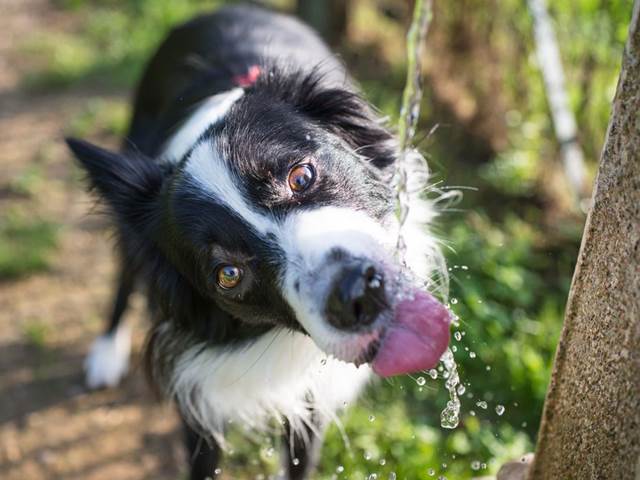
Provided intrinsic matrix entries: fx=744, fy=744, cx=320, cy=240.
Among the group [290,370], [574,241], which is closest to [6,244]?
[290,370]

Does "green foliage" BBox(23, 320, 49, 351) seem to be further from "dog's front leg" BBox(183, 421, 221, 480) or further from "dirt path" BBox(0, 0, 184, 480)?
"dog's front leg" BBox(183, 421, 221, 480)

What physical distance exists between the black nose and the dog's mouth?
0.20 feet

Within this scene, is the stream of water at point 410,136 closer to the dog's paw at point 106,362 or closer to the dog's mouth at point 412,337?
the dog's mouth at point 412,337

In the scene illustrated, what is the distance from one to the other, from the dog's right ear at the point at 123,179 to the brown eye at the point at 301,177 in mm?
629

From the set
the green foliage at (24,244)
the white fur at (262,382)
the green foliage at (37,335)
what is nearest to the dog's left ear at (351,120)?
the white fur at (262,382)

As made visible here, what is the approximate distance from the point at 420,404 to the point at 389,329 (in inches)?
65.1

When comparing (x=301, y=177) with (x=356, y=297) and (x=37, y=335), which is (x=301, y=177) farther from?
(x=37, y=335)

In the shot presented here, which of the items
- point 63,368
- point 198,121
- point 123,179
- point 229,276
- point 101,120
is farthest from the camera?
point 101,120

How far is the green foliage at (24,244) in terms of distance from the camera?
15.0ft

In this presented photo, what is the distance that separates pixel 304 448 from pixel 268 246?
3.99 feet

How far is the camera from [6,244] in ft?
15.6

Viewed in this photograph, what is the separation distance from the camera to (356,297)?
1.94 metres

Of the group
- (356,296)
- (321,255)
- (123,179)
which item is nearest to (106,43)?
(123,179)

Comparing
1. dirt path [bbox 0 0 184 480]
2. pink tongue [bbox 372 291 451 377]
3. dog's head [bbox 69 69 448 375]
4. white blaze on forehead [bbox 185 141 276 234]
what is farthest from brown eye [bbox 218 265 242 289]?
dirt path [bbox 0 0 184 480]
